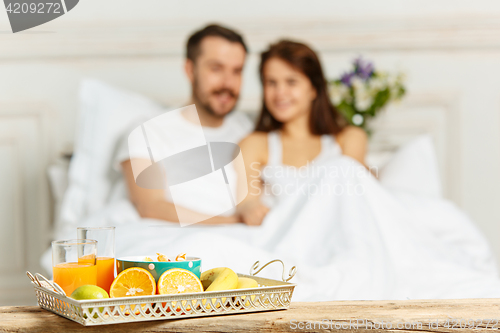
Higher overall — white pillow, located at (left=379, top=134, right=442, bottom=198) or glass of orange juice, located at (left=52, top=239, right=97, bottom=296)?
glass of orange juice, located at (left=52, top=239, right=97, bottom=296)

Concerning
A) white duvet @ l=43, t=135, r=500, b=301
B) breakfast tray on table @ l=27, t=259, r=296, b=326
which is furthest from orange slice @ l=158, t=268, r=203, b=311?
white duvet @ l=43, t=135, r=500, b=301

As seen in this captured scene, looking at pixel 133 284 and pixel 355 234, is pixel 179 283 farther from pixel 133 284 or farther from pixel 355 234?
pixel 355 234

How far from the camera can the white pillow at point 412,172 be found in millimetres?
1634

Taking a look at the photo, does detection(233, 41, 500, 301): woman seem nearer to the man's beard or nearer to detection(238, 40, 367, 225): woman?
detection(238, 40, 367, 225): woman

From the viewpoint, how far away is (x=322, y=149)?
1.71 metres

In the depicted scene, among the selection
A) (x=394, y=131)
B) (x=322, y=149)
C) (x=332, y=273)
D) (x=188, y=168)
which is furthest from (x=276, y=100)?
(x=332, y=273)

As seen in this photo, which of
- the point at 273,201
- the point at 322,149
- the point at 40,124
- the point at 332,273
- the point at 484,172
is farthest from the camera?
the point at 484,172

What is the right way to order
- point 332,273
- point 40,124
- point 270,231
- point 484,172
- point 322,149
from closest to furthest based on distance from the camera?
point 332,273
point 270,231
point 322,149
point 40,124
point 484,172

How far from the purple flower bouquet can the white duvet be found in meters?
0.64

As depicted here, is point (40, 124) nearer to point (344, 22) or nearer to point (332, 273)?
point (344, 22)

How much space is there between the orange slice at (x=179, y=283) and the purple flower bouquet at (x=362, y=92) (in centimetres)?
134

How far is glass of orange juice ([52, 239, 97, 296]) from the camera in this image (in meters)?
0.59

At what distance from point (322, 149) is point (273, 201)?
1.14ft

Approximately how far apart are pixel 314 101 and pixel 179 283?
4.23 ft
